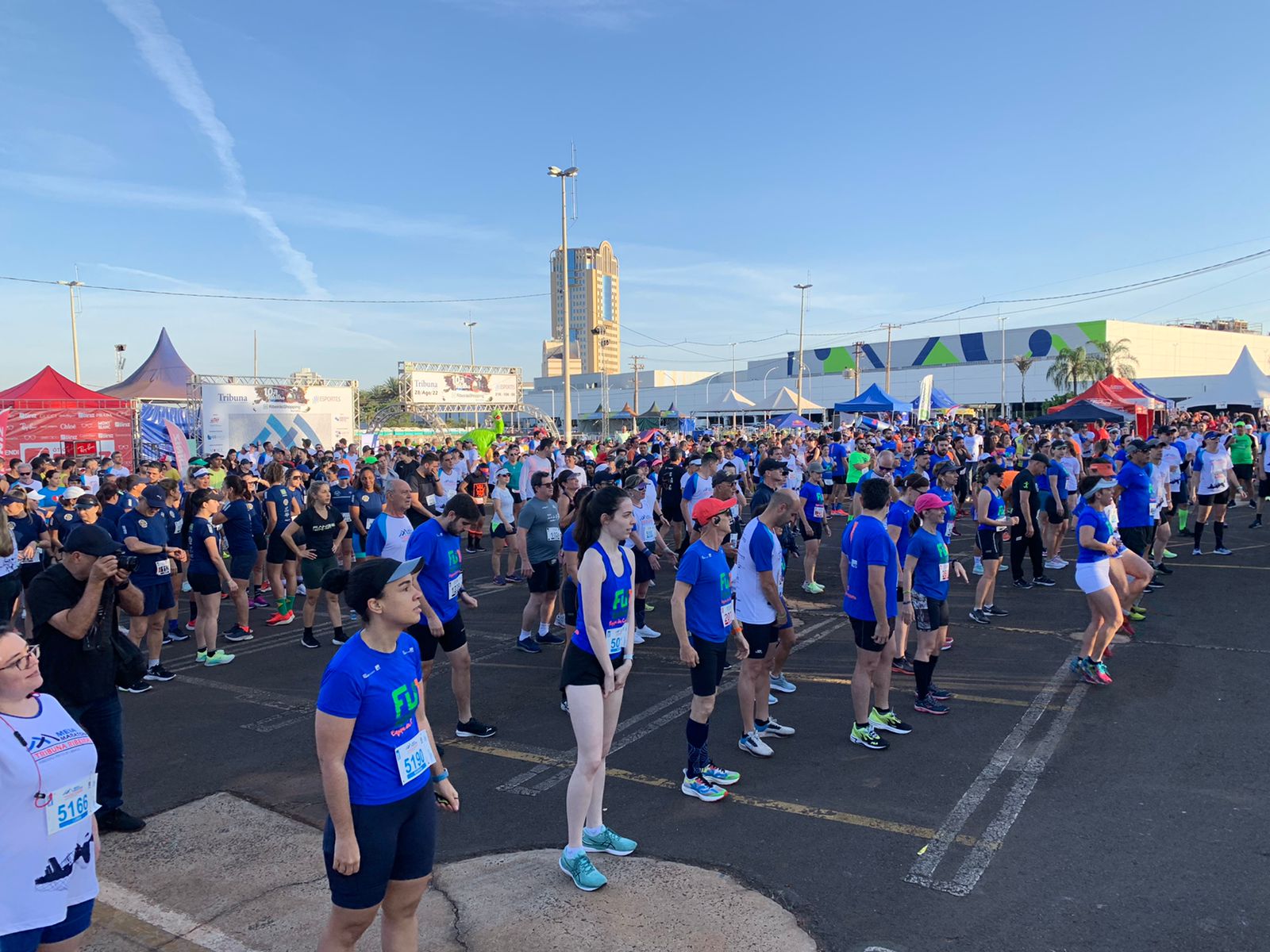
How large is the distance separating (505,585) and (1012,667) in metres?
7.09

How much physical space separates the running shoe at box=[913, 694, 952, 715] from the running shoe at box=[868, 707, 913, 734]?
17.0 inches

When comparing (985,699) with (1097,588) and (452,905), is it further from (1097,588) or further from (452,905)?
(452,905)

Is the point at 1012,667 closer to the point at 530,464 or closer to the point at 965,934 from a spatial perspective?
the point at 965,934

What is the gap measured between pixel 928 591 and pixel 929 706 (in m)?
0.89

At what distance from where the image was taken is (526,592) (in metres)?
11.3

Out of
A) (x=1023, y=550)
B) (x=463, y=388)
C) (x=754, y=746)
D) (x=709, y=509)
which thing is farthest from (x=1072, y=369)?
(x=709, y=509)

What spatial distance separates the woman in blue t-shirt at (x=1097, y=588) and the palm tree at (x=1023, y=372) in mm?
55216

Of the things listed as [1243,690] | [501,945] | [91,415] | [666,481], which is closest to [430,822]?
[501,945]

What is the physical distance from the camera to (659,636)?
8781 mm

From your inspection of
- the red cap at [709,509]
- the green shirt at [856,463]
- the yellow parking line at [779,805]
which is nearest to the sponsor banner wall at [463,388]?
the green shirt at [856,463]

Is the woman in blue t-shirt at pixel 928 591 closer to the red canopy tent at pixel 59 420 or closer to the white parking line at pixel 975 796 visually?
the white parking line at pixel 975 796

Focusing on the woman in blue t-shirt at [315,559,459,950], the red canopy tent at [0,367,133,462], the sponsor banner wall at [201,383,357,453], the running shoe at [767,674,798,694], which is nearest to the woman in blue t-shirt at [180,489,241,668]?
the running shoe at [767,674,798,694]

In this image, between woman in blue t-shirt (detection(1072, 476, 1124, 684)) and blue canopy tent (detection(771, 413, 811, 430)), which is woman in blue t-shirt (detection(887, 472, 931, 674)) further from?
blue canopy tent (detection(771, 413, 811, 430))

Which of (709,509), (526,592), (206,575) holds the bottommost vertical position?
(526,592)
